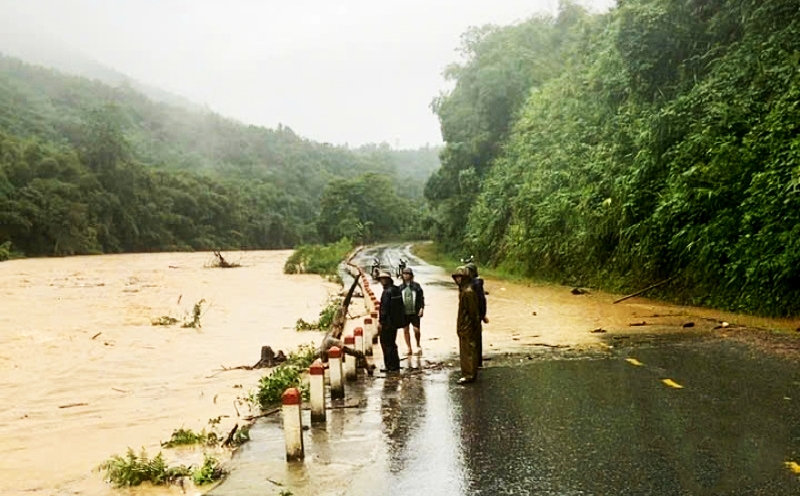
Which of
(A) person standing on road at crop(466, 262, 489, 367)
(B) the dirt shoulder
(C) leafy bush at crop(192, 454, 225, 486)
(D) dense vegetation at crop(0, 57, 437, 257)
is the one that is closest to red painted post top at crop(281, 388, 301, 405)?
(C) leafy bush at crop(192, 454, 225, 486)

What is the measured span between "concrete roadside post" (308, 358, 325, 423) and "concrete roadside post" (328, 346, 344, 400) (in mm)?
1197

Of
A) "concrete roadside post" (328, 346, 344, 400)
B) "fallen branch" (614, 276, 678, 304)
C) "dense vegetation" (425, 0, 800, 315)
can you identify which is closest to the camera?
"concrete roadside post" (328, 346, 344, 400)

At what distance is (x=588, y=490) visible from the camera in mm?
5984

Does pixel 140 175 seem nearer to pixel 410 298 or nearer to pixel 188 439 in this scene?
pixel 410 298

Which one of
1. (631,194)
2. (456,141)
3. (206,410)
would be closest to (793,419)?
(206,410)

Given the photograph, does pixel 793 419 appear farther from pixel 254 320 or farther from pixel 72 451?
pixel 254 320

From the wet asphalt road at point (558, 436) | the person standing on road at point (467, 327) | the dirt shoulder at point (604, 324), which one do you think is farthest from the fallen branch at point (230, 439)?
the dirt shoulder at point (604, 324)

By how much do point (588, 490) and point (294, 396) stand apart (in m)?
2.98

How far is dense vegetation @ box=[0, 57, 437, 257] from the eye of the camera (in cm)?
7131

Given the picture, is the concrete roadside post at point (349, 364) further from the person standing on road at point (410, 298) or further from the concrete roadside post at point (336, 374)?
the person standing on road at point (410, 298)

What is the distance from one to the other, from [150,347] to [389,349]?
27.8 ft

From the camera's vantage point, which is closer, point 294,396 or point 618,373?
point 294,396

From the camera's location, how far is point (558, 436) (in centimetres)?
762

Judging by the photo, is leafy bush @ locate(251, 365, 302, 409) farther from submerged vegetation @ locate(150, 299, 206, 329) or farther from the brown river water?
submerged vegetation @ locate(150, 299, 206, 329)
